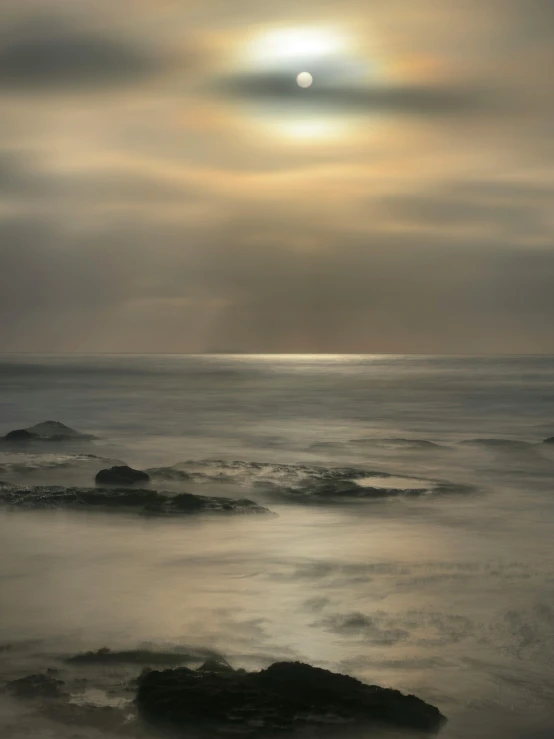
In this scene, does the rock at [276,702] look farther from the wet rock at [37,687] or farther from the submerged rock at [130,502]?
the submerged rock at [130,502]

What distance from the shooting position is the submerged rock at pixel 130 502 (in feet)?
62.6

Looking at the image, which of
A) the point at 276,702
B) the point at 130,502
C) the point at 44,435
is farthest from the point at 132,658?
the point at 44,435

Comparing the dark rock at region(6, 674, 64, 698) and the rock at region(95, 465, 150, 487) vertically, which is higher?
the rock at region(95, 465, 150, 487)

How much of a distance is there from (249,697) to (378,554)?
7.76m

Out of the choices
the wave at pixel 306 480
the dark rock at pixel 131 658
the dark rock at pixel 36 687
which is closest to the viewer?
the dark rock at pixel 36 687

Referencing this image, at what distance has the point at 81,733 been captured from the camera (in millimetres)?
8055

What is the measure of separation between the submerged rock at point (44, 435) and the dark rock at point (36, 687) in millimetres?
27104

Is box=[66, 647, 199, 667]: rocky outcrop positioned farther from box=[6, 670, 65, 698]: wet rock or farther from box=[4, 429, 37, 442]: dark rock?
box=[4, 429, 37, 442]: dark rock

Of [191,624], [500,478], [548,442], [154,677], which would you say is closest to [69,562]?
[191,624]

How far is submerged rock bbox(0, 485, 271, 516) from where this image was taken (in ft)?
62.6

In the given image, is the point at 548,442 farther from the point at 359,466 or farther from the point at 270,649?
the point at 270,649

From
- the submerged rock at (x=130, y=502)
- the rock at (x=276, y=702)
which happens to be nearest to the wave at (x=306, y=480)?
the submerged rock at (x=130, y=502)

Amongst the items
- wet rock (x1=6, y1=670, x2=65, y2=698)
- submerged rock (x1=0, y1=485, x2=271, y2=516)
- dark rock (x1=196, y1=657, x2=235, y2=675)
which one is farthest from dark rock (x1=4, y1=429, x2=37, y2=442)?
dark rock (x1=196, y1=657, x2=235, y2=675)

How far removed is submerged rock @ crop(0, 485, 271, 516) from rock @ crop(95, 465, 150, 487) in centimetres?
260
